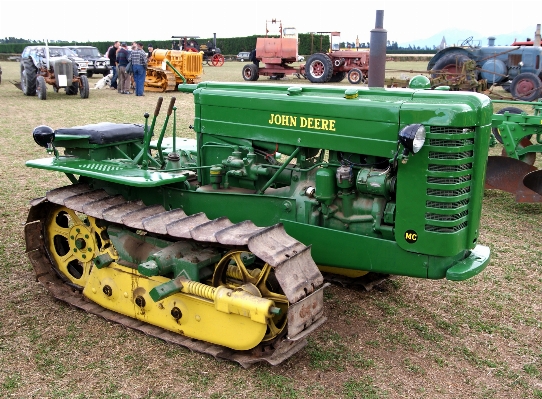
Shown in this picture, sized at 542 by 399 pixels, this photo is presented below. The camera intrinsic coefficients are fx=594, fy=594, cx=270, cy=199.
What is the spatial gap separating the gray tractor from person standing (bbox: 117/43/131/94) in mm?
Answer: 1340

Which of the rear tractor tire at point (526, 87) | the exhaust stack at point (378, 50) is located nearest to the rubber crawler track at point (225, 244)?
the exhaust stack at point (378, 50)

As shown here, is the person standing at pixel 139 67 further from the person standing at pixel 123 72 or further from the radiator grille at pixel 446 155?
the radiator grille at pixel 446 155

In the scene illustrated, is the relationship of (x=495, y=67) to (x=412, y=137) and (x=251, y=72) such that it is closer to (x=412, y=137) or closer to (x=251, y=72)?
(x=251, y=72)

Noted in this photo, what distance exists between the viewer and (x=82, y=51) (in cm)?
2622

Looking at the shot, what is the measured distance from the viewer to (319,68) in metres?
24.3

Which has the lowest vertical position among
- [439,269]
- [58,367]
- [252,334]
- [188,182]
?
[58,367]

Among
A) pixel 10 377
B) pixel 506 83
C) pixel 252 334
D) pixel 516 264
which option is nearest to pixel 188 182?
pixel 252 334

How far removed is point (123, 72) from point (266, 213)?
56.3 feet

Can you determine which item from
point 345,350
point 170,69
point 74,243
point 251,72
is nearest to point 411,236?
point 345,350

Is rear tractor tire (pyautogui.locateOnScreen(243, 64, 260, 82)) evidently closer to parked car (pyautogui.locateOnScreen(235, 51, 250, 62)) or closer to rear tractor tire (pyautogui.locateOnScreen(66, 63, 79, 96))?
rear tractor tire (pyautogui.locateOnScreen(66, 63, 79, 96))

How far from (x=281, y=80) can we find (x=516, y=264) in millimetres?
21928

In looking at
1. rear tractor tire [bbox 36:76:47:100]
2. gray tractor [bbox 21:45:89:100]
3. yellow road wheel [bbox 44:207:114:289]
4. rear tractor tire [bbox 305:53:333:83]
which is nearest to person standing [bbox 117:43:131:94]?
gray tractor [bbox 21:45:89:100]

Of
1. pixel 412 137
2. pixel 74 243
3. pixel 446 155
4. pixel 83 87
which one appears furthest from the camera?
pixel 83 87

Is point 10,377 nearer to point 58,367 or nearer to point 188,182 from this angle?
point 58,367
